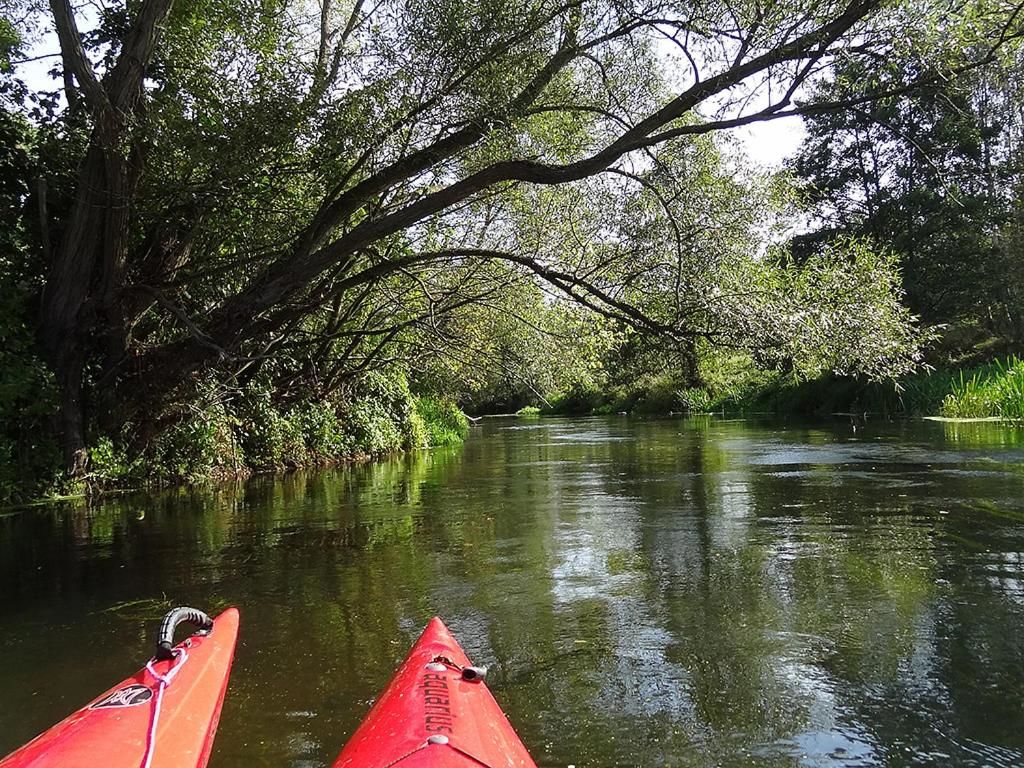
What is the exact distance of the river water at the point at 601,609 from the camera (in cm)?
314

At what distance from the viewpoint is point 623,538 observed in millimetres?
7012

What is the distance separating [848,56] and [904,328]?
9.30 ft

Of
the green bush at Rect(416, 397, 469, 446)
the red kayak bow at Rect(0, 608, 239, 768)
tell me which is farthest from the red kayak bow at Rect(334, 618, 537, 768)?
the green bush at Rect(416, 397, 469, 446)

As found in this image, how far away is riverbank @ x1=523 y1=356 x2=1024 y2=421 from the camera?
18484 mm

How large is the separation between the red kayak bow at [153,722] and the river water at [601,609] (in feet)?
0.82

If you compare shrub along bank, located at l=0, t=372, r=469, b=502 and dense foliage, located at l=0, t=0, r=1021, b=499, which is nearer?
dense foliage, located at l=0, t=0, r=1021, b=499

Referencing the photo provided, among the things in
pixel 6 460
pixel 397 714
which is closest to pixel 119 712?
pixel 397 714

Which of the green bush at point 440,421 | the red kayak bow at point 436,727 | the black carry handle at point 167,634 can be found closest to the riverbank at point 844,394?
the green bush at point 440,421

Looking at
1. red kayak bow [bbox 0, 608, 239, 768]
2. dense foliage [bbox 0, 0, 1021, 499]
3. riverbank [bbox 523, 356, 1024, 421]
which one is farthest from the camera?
riverbank [bbox 523, 356, 1024, 421]

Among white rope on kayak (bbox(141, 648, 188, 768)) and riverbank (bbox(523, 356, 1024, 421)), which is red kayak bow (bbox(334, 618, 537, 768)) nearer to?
white rope on kayak (bbox(141, 648, 188, 768))

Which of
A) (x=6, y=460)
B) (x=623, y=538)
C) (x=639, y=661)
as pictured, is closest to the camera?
(x=639, y=661)

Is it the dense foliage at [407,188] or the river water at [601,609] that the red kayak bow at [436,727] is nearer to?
the river water at [601,609]

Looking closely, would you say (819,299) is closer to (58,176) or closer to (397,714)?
(397,714)

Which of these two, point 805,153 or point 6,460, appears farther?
point 805,153
